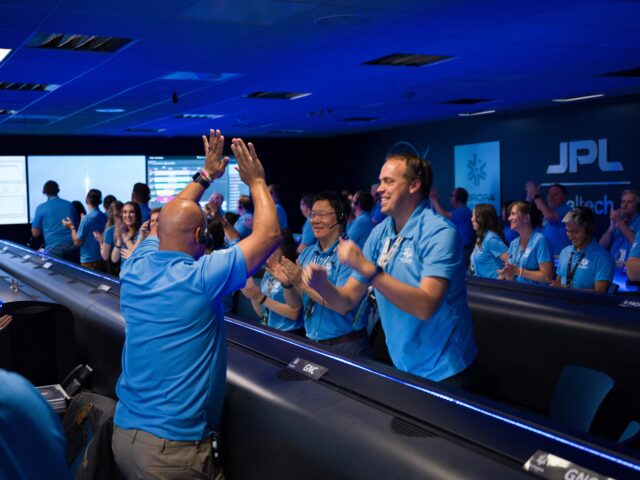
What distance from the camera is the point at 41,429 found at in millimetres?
986

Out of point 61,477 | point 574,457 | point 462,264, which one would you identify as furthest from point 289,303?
point 61,477

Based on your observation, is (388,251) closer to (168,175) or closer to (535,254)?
(535,254)

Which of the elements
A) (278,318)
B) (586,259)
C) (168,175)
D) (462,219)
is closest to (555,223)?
(586,259)

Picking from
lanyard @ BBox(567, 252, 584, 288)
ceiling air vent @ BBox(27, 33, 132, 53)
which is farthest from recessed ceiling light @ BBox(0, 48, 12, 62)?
lanyard @ BBox(567, 252, 584, 288)

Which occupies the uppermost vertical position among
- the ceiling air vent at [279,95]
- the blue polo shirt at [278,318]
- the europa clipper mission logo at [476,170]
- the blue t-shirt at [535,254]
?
the ceiling air vent at [279,95]

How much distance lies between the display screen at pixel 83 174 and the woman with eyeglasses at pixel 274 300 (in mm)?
11539

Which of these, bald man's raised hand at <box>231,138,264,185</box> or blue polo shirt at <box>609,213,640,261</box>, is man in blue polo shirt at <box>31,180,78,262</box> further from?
bald man's raised hand at <box>231,138,264,185</box>

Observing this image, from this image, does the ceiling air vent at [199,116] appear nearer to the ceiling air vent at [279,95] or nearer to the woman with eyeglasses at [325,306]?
the ceiling air vent at [279,95]

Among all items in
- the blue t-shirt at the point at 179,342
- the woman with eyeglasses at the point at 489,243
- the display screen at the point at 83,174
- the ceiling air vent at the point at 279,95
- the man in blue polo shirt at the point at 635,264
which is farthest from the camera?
the display screen at the point at 83,174

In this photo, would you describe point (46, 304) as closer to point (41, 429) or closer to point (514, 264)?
point (41, 429)

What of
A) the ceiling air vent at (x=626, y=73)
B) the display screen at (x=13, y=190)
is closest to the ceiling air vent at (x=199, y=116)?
the display screen at (x=13, y=190)

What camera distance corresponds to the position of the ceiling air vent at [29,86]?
7766 millimetres

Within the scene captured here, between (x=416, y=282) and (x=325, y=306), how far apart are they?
835 millimetres

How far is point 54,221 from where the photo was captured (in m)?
8.63
